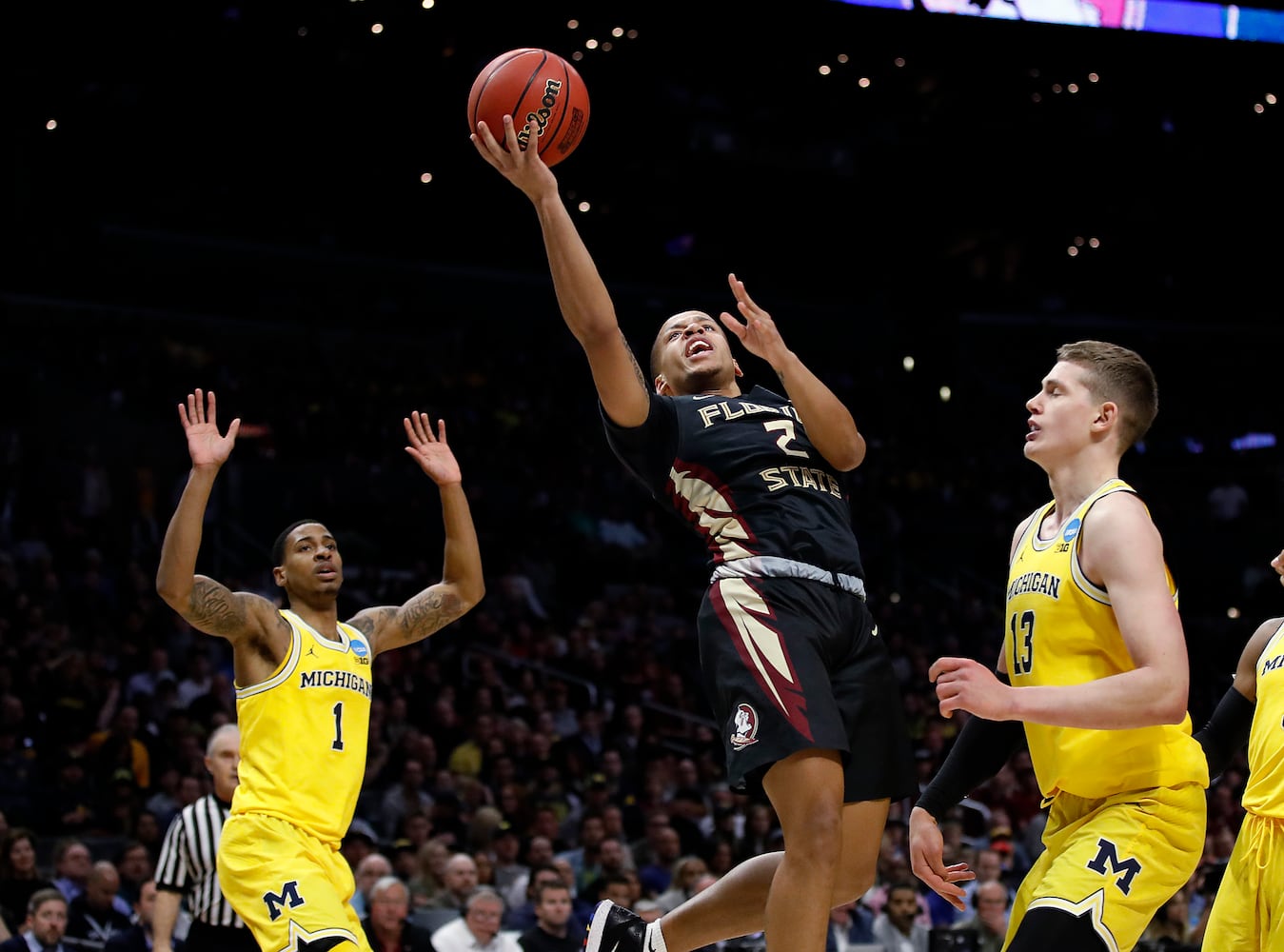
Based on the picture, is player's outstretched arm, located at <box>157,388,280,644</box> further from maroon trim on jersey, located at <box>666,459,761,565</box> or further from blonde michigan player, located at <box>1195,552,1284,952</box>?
blonde michigan player, located at <box>1195,552,1284,952</box>

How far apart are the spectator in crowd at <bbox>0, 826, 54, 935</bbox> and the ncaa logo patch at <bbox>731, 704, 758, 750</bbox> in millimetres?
5682

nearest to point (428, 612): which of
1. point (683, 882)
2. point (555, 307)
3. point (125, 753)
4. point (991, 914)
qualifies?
point (683, 882)

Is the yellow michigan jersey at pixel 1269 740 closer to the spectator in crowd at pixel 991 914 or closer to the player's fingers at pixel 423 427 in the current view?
the player's fingers at pixel 423 427

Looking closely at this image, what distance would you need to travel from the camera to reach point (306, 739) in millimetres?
5465

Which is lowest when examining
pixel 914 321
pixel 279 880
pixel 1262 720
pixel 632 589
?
pixel 279 880

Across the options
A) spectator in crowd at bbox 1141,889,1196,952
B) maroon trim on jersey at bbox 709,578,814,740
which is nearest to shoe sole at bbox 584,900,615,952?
maroon trim on jersey at bbox 709,578,814,740

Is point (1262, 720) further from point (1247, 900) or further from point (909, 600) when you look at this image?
point (909, 600)

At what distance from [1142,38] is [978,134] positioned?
10.8 ft

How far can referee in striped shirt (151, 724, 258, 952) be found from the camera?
6.53 metres

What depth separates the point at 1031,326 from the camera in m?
25.6

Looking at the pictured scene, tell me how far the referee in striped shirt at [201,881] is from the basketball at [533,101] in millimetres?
3480

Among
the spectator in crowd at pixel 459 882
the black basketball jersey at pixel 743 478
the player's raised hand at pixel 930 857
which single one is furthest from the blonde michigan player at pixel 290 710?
the spectator in crowd at pixel 459 882

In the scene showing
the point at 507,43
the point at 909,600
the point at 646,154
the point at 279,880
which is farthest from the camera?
the point at 646,154

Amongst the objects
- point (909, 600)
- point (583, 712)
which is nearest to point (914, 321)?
point (909, 600)
